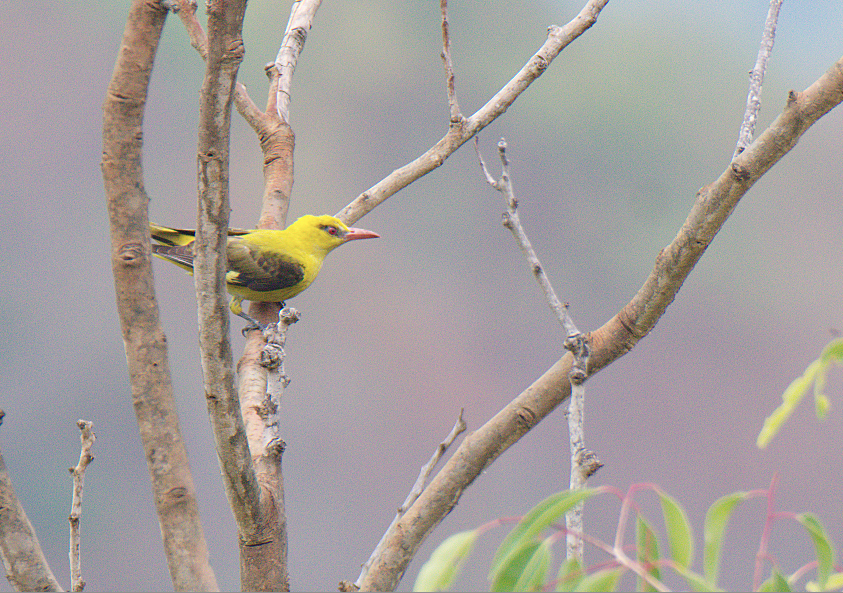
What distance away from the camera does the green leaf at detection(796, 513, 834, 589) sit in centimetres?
57

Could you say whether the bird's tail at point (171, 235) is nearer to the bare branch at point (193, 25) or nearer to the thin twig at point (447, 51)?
the bare branch at point (193, 25)

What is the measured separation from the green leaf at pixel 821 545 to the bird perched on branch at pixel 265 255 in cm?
173

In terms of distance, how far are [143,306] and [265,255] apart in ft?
3.79

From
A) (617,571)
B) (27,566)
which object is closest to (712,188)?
(617,571)

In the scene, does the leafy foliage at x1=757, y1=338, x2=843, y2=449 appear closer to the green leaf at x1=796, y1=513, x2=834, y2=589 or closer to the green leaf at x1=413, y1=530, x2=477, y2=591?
the green leaf at x1=796, y1=513, x2=834, y2=589

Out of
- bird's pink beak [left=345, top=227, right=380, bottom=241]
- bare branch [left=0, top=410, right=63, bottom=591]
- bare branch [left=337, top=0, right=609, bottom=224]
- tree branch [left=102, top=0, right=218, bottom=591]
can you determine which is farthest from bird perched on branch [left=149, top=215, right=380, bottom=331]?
bare branch [left=0, top=410, right=63, bottom=591]

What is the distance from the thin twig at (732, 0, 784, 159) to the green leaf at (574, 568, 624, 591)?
3.69 feet

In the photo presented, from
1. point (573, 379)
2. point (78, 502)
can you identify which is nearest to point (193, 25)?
point (78, 502)

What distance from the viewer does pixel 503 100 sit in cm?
179

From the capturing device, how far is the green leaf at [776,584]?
2.06ft

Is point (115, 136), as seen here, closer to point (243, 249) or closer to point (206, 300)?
point (206, 300)

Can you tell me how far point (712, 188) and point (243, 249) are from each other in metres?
1.59

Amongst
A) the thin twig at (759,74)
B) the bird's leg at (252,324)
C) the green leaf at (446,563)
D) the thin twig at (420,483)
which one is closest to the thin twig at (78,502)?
the thin twig at (420,483)

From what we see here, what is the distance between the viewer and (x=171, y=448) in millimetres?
1108
